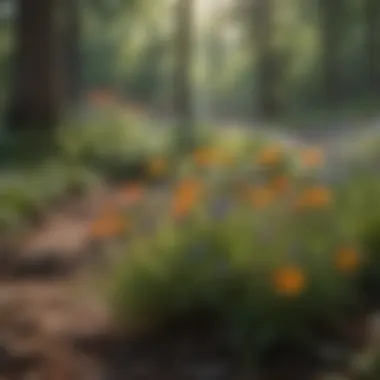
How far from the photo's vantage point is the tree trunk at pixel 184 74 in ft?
→ 37.8

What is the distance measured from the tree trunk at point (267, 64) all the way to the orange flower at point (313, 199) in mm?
12046

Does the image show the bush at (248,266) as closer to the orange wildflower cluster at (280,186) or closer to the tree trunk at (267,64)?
the orange wildflower cluster at (280,186)

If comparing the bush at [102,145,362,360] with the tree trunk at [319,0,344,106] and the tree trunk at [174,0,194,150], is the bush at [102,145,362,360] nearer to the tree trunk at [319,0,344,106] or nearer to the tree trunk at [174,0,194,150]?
the tree trunk at [174,0,194,150]

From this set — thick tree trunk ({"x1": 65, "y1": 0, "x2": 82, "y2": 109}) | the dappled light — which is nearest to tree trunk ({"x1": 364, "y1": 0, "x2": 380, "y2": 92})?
thick tree trunk ({"x1": 65, "y1": 0, "x2": 82, "y2": 109})

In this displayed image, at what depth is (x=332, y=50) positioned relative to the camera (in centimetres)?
2273

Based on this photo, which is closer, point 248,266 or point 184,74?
point 248,266

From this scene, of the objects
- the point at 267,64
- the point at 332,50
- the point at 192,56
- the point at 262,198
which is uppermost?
the point at 262,198

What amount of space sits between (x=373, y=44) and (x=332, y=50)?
94 cm

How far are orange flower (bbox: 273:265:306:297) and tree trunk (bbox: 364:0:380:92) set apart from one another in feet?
51.0

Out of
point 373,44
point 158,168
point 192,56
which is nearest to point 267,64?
point 192,56

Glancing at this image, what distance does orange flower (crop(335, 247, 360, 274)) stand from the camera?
4156 mm

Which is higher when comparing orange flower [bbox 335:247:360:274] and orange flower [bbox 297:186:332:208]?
orange flower [bbox 297:186:332:208]

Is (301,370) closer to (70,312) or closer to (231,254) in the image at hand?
(231,254)

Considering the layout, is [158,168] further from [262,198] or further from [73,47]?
[73,47]
